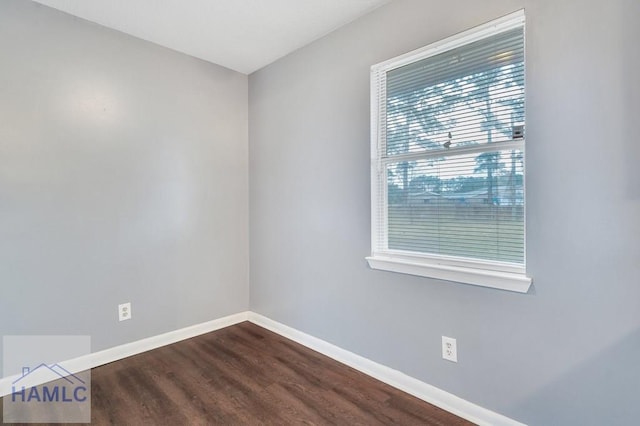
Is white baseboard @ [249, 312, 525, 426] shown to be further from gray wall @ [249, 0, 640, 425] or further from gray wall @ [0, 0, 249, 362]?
gray wall @ [0, 0, 249, 362]

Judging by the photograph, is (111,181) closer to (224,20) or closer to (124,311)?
(124,311)

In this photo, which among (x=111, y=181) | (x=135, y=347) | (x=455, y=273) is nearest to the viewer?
(x=455, y=273)

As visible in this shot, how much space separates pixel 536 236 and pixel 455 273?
43cm

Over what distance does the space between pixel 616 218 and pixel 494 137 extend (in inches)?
24.4

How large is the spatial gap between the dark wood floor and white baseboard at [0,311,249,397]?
2.6 inches

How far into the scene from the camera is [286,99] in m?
2.74

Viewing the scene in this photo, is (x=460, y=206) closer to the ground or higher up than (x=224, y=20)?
closer to the ground

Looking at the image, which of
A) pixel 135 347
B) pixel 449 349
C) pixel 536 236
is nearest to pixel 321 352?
pixel 449 349

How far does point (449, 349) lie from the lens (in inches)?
69.9

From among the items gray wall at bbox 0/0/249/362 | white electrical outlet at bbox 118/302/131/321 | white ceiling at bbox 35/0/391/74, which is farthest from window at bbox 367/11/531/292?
white electrical outlet at bbox 118/302/131/321

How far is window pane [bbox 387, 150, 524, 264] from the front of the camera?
1.60 meters

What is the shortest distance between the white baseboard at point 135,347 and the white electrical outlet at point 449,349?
6.60 feet

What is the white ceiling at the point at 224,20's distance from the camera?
80.0 inches

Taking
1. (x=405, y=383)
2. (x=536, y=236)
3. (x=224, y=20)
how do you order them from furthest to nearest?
1. (x=224, y=20)
2. (x=405, y=383)
3. (x=536, y=236)
